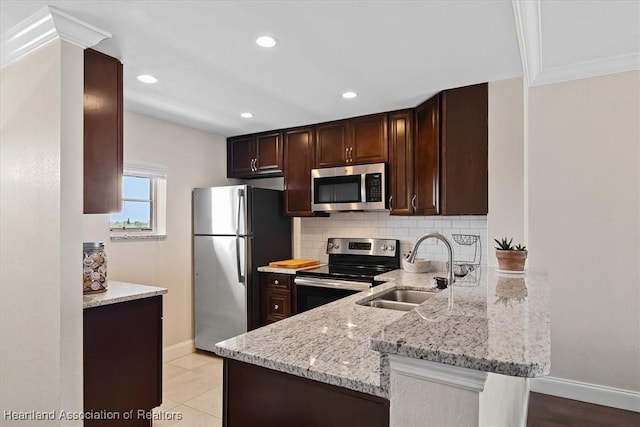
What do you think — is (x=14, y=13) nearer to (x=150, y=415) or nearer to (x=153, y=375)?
(x=153, y=375)

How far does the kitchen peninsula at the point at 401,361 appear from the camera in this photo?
788 millimetres

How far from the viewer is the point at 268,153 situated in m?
4.28

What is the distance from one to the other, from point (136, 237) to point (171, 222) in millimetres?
413

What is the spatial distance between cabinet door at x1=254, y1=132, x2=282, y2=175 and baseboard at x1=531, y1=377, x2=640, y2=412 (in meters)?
3.10

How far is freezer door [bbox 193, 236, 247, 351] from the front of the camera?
380 cm

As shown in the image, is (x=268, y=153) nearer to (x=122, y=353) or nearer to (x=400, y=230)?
(x=400, y=230)

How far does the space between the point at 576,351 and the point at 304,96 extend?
2828 mm

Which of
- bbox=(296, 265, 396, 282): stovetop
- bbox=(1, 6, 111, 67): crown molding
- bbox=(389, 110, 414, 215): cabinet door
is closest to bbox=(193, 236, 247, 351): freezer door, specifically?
bbox=(296, 265, 396, 282): stovetop

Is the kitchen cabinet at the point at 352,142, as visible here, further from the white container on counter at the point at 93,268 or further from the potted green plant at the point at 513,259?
the white container on counter at the point at 93,268

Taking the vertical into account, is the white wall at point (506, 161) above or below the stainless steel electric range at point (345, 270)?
above

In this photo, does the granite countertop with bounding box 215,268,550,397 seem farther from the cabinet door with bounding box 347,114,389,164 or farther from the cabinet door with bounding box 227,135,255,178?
the cabinet door with bounding box 227,135,255,178

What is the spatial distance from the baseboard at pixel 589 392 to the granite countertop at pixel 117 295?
9.45ft

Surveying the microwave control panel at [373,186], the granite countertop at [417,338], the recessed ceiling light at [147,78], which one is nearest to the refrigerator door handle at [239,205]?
the microwave control panel at [373,186]

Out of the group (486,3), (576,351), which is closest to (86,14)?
(486,3)
